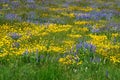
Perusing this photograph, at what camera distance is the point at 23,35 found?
531 inches

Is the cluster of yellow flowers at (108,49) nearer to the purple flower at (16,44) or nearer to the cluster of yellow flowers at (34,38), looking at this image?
the cluster of yellow flowers at (34,38)

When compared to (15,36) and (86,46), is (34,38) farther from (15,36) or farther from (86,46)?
(86,46)

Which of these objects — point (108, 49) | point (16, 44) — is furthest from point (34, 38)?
point (108, 49)

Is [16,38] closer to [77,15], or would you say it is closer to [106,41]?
[106,41]

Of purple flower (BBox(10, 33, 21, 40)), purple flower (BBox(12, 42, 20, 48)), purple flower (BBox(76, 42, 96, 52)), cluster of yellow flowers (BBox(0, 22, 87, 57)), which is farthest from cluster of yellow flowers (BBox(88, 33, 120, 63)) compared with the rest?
purple flower (BBox(10, 33, 21, 40))

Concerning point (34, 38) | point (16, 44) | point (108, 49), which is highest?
point (16, 44)

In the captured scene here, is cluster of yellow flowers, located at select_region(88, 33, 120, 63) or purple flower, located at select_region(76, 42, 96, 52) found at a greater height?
purple flower, located at select_region(76, 42, 96, 52)

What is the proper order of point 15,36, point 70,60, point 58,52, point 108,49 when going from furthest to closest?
point 15,36 < point 108,49 < point 58,52 < point 70,60

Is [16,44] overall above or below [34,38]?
above

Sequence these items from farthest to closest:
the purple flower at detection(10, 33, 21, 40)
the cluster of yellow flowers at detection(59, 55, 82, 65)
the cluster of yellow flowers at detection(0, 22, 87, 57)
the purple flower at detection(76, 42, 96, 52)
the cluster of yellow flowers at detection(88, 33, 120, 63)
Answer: the purple flower at detection(10, 33, 21, 40)
the purple flower at detection(76, 42, 96, 52)
the cluster of yellow flowers at detection(0, 22, 87, 57)
the cluster of yellow flowers at detection(88, 33, 120, 63)
the cluster of yellow flowers at detection(59, 55, 82, 65)

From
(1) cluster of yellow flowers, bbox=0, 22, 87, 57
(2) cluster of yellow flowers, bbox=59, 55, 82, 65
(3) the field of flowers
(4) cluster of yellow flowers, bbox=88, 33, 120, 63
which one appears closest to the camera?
(3) the field of flowers

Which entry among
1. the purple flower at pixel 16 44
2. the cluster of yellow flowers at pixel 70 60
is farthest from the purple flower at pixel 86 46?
the purple flower at pixel 16 44

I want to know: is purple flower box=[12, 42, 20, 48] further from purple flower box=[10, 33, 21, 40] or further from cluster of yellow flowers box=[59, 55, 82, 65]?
cluster of yellow flowers box=[59, 55, 82, 65]

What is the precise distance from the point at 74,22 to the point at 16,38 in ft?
20.2
